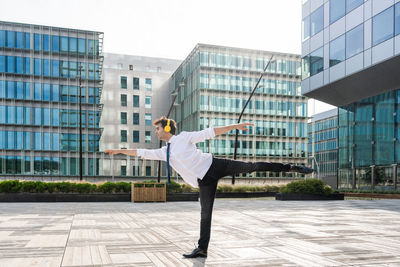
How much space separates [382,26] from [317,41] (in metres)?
8.37

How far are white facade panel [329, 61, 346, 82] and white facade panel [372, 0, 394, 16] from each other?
177 inches

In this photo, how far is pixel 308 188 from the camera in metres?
25.8

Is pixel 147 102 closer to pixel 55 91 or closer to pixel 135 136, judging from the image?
pixel 135 136

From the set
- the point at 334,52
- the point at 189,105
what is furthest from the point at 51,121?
the point at 334,52

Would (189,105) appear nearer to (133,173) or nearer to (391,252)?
(133,173)

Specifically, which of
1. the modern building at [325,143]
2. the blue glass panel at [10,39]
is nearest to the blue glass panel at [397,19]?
the blue glass panel at [10,39]

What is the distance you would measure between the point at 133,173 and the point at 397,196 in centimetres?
4570

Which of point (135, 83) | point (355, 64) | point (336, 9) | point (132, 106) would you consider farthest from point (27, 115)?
point (355, 64)

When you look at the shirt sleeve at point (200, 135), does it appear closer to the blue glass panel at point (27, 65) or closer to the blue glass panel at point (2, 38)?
the blue glass panel at point (27, 65)

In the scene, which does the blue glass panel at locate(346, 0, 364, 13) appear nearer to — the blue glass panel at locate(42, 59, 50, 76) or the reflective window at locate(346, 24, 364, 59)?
the reflective window at locate(346, 24, 364, 59)

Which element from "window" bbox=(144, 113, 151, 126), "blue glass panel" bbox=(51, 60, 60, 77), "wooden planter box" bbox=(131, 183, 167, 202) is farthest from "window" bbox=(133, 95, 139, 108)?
"wooden planter box" bbox=(131, 183, 167, 202)

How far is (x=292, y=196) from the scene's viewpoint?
25.4m

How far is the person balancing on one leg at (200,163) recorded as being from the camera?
229 inches

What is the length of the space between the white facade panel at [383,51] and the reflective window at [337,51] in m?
3.67
